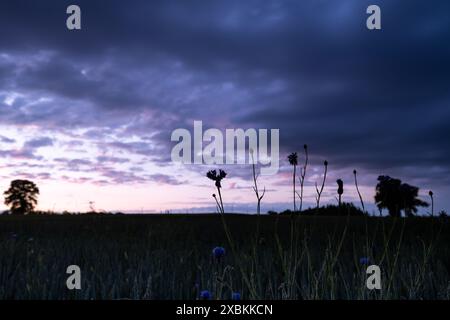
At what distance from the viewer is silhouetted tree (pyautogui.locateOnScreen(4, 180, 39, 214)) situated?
1734 inches

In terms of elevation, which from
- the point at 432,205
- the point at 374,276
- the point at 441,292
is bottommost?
the point at 441,292

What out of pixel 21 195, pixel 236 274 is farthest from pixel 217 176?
pixel 21 195

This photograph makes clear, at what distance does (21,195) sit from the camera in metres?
44.9

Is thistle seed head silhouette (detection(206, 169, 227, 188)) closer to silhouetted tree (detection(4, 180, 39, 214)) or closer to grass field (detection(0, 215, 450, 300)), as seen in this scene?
grass field (detection(0, 215, 450, 300))

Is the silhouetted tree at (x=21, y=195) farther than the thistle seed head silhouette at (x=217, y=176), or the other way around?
the silhouetted tree at (x=21, y=195)

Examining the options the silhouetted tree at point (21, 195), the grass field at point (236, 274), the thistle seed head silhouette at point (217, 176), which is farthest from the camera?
the silhouetted tree at point (21, 195)

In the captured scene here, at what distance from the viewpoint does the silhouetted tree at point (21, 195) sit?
144ft

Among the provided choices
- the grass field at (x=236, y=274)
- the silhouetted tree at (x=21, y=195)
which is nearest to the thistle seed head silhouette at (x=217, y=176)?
the grass field at (x=236, y=274)

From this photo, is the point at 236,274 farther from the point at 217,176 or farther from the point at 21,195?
the point at 21,195

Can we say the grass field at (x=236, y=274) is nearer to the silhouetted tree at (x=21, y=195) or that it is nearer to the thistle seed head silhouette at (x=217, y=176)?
the thistle seed head silhouette at (x=217, y=176)
